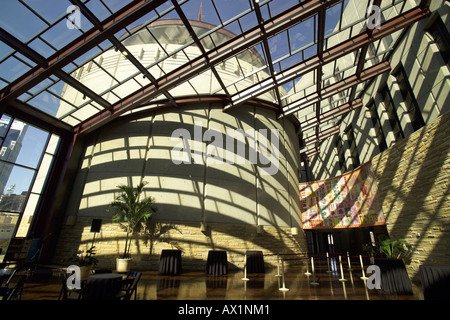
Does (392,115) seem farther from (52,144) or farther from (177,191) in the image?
(52,144)

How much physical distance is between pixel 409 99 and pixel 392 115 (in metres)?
1.56

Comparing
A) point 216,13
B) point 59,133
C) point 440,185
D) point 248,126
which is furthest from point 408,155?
point 59,133

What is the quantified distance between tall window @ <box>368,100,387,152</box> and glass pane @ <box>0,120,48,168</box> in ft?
60.0

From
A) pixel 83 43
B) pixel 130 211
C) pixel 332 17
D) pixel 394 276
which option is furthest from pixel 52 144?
pixel 394 276

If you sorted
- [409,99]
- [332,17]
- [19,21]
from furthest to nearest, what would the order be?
[409,99] < [332,17] < [19,21]

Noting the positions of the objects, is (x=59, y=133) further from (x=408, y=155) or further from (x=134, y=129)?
(x=408, y=155)

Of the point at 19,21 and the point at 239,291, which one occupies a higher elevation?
the point at 19,21

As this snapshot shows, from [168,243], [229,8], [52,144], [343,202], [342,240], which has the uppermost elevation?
[229,8]

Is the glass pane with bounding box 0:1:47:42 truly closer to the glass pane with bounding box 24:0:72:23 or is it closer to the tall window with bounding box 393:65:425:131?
the glass pane with bounding box 24:0:72:23

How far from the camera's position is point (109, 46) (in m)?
8.28

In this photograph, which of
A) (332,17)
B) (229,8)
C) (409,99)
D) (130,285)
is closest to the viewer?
(130,285)

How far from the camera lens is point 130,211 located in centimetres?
997

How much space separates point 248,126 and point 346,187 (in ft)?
24.3

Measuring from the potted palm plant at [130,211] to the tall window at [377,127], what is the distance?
13264 mm
